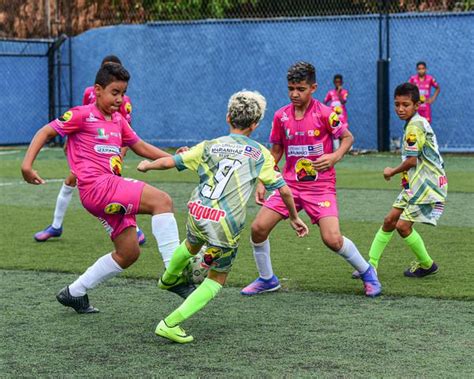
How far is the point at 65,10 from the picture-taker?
26812mm

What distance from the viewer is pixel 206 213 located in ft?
19.6

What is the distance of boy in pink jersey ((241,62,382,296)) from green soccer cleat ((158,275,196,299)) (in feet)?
3.11

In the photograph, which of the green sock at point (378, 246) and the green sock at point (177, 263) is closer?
the green sock at point (177, 263)

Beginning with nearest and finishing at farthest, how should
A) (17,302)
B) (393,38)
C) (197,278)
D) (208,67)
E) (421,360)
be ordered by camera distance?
(421,360) → (197,278) → (17,302) → (393,38) → (208,67)

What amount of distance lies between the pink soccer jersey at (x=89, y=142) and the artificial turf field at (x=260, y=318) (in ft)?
3.17

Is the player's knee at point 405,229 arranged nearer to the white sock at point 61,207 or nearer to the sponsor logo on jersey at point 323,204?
the sponsor logo on jersey at point 323,204

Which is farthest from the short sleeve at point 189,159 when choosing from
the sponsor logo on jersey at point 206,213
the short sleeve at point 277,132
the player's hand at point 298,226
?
the short sleeve at point 277,132

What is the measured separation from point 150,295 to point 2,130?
59.7ft

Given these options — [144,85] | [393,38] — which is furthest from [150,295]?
[144,85]

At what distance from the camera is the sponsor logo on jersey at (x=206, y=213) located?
19.5ft

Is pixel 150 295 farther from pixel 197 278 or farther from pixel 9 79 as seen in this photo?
pixel 9 79

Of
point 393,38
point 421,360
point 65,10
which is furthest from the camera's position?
point 65,10

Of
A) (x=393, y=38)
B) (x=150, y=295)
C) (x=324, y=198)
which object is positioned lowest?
(x=150, y=295)

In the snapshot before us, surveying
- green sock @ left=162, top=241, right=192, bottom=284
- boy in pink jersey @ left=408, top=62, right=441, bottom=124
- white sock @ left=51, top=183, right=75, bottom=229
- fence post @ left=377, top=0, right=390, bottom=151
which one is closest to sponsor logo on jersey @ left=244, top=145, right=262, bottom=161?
green sock @ left=162, top=241, right=192, bottom=284
